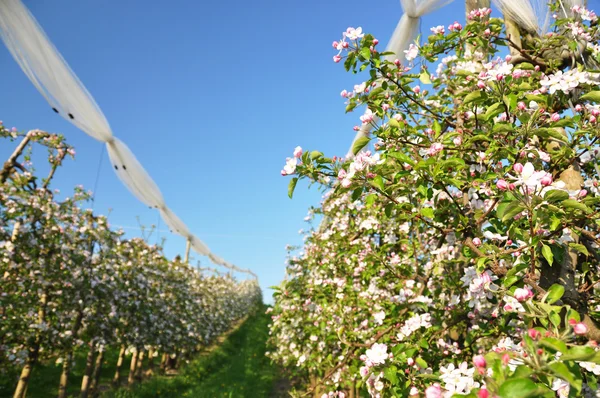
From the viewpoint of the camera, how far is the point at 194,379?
9.55m

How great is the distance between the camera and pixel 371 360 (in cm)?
169

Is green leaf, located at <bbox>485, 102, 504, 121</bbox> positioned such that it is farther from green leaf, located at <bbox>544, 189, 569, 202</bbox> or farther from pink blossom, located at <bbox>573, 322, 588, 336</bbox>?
pink blossom, located at <bbox>573, 322, 588, 336</bbox>

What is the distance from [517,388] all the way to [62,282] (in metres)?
6.76

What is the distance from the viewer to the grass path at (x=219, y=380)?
7.62 metres

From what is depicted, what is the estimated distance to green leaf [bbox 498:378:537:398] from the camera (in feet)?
2.61

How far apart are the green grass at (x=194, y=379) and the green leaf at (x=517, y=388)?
22.8 ft

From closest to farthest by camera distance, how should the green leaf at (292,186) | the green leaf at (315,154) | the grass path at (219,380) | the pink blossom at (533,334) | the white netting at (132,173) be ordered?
1. the pink blossom at (533,334)
2. the green leaf at (315,154)
3. the green leaf at (292,186)
4. the white netting at (132,173)
5. the grass path at (219,380)

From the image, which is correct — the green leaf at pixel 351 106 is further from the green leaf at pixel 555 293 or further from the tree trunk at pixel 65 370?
the tree trunk at pixel 65 370

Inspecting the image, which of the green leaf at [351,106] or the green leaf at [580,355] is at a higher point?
the green leaf at [351,106]

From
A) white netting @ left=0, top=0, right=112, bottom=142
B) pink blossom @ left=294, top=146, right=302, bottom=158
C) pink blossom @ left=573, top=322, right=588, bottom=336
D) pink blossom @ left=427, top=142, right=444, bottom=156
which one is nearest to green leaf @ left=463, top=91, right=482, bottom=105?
pink blossom @ left=427, top=142, right=444, bottom=156

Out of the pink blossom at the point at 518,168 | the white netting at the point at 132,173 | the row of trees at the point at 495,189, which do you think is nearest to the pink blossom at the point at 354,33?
the row of trees at the point at 495,189

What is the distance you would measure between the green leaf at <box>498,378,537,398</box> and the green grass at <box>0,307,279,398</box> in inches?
273

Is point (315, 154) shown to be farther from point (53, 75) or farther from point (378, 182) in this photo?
Result: point (53, 75)

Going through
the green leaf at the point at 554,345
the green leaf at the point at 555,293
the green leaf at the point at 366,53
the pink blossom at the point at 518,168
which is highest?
the green leaf at the point at 366,53
